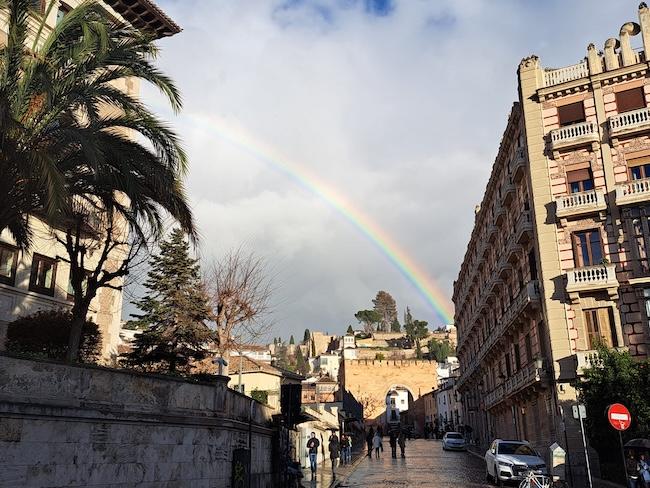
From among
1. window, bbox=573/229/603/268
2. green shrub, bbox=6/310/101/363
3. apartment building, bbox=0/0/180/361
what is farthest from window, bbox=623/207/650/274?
green shrub, bbox=6/310/101/363

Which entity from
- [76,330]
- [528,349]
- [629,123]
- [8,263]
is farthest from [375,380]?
[76,330]

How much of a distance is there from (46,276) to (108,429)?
12528 mm

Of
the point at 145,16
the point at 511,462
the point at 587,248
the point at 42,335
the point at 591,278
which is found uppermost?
the point at 145,16

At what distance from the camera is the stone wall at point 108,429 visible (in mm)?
9008

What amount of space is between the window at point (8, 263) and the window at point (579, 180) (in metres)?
22.2

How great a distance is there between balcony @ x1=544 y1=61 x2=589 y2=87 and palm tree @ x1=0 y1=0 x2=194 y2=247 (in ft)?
66.6

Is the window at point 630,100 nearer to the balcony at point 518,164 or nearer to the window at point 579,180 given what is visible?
the window at point 579,180

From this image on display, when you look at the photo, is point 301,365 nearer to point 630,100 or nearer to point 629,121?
point 630,100

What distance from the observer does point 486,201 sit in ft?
120

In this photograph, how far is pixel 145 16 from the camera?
1059 inches

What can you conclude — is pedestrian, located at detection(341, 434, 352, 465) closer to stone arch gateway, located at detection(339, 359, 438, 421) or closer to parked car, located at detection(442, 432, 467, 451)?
parked car, located at detection(442, 432, 467, 451)

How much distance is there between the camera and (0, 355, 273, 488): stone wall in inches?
355

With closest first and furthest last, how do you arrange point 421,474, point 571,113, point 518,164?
point 421,474
point 571,113
point 518,164

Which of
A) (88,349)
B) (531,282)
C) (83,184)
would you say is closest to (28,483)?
(83,184)
